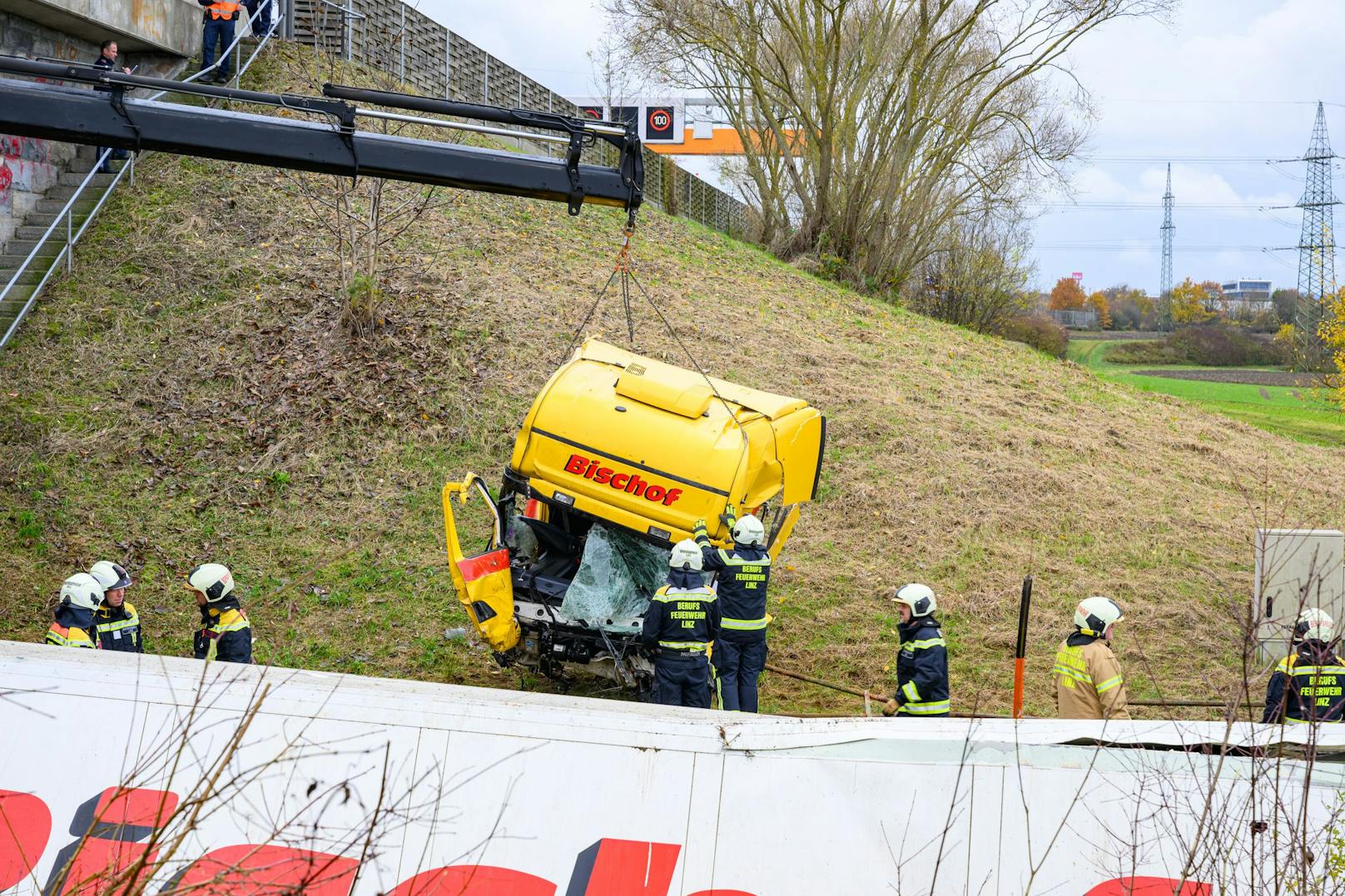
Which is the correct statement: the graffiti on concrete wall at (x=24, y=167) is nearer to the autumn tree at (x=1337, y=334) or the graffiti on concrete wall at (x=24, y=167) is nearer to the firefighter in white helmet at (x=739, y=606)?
the firefighter in white helmet at (x=739, y=606)

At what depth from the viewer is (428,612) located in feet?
37.1

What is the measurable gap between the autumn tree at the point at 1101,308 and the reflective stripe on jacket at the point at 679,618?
79.7 metres

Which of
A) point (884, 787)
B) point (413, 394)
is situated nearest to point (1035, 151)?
point (413, 394)

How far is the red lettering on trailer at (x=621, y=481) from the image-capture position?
8.57m

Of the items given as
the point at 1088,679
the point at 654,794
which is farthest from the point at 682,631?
the point at 654,794

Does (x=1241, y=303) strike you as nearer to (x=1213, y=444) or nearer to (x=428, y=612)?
(x=1213, y=444)

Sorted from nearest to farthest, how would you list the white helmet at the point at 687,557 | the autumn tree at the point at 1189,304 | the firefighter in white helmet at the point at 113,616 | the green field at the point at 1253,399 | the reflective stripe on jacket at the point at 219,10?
the firefighter in white helmet at the point at 113,616, the white helmet at the point at 687,557, the reflective stripe on jacket at the point at 219,10, the green field at the point at 1253,399, the autumn tree at the point at 1189,304

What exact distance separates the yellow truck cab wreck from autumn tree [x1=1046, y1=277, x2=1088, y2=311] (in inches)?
3679

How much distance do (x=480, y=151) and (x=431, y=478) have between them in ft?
22.7

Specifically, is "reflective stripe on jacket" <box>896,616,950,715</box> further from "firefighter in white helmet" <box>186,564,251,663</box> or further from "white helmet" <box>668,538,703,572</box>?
"firefighter in white helmet" <box>186,564,251,663</box>

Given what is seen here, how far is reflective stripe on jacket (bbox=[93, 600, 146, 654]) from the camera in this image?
7.70 m

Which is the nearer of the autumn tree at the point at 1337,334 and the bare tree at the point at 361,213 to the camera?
the bare tree at the point at 361,213

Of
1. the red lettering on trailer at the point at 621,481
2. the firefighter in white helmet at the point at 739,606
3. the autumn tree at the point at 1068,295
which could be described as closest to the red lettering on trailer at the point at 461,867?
the firefighter in white helmet at the point at 739,606

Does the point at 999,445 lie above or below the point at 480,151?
below
